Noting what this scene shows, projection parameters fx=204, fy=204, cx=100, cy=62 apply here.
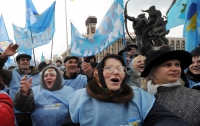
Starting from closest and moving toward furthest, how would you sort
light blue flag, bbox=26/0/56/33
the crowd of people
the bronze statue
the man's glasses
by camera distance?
the crowd of people
the man's glasses
light blue flag, bbox=26/0/56/33
the bronze statue

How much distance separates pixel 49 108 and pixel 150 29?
781 cm

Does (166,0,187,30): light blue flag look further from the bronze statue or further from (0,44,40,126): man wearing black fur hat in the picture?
(0,44,40,126): man wearing black fur hat

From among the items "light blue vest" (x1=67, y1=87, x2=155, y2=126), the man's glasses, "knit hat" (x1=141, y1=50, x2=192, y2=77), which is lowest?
"light blue vest" (x1=67, y1=87, x2=155, y2=126)

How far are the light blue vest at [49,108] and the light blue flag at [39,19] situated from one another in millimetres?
5197

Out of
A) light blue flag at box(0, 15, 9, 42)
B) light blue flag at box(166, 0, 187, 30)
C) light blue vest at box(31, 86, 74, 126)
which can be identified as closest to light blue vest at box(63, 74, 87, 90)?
light blue vest at box(31, 86, 74, 126)

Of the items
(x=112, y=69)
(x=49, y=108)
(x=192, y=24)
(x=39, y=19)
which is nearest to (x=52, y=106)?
(x=49, y=108)

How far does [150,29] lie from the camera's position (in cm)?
962

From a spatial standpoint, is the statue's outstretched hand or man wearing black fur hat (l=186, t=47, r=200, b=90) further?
man wearing black fur hat (l=186, t=47, r=200, b=90)

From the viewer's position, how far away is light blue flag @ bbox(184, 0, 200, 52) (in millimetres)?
4789

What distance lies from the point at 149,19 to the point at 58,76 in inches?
295

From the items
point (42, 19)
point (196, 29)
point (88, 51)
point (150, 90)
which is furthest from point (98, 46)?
point (150, 90)

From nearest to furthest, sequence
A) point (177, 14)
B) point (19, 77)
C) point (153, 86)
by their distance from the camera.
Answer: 1. point (153, 86)
2. point (19, 77)
3. point (177, 14)

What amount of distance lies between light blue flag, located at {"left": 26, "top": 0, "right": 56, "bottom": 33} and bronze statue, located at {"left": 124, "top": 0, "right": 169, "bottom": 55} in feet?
11.8

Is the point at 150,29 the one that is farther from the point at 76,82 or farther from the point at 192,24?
the point at 76,82
